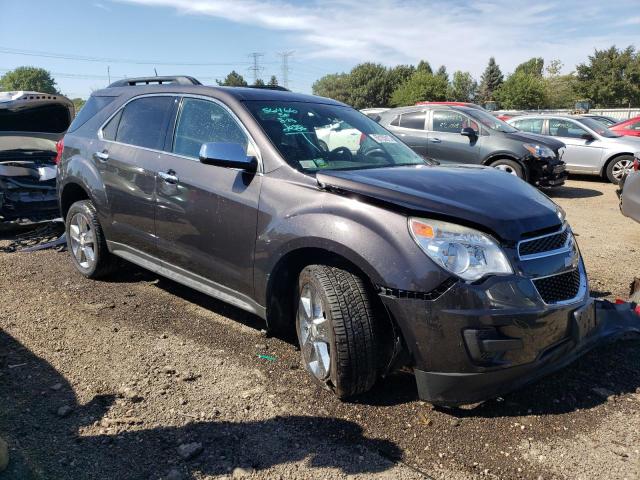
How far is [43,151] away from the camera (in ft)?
24.5

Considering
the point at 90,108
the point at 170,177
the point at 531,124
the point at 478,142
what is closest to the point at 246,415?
the point at 170,177

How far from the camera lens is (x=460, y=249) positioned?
262cm

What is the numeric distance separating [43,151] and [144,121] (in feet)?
12.8

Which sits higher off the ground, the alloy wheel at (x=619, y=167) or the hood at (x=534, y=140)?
the hood at (x=534, y=140)

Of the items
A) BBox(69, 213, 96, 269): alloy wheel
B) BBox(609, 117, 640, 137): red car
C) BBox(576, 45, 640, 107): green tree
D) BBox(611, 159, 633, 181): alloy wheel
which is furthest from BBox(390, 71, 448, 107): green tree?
BBox(69, 213, 96, 269): alloy wheel

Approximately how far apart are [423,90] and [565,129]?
60.6 m

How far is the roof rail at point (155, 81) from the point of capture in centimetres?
451

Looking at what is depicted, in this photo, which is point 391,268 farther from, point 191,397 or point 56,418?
point 56,418

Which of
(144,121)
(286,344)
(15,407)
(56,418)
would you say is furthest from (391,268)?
(144,121)

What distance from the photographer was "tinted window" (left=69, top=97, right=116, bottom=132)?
5.02 m

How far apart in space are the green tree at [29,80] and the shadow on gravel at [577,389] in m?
106

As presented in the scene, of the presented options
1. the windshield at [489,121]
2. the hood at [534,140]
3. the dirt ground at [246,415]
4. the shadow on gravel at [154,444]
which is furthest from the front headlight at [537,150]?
the shadow on gravel at [154,444]

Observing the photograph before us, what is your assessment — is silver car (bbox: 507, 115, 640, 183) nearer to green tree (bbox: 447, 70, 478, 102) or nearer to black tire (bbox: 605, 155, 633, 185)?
black tire (bbox: 605, 155, 633, 185)

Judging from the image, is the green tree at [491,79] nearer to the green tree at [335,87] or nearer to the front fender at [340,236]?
the green tree at [335,87]
